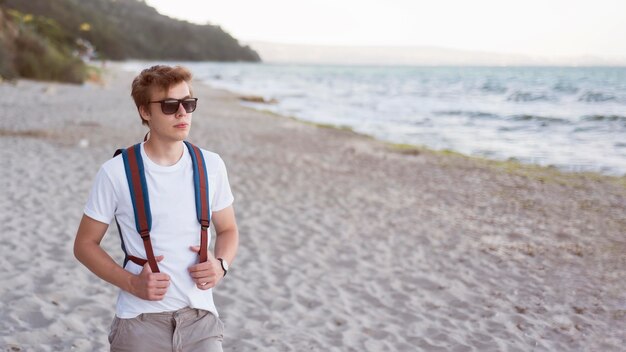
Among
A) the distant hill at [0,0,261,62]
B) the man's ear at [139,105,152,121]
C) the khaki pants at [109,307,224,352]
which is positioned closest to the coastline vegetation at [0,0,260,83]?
the distant hill at [0,0,261,62]

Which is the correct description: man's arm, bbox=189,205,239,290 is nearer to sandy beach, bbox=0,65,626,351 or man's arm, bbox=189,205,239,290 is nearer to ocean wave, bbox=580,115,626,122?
sandy beach, bbox=0,65,626,351

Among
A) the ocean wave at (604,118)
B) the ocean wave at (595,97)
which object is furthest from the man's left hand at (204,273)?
the ocean wave at (595,97)

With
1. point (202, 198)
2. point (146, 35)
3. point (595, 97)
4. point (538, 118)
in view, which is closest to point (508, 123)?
point (538, 118)

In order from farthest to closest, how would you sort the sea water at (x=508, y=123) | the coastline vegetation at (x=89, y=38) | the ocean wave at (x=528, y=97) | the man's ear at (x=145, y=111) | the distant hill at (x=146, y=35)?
1. the distant hill at (x=146, y=35)
2. the ocean wave at (x=528, y=97)
3. the coastline vegetation at (x=89, y=38)
4. the sea water at (x=508, y=123)
5. the man's ear at (x=145, y=111)

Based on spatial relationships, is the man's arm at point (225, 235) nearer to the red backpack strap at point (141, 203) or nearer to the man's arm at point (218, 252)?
the man's arm at point (218, 252)

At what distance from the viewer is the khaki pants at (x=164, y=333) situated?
2070mm

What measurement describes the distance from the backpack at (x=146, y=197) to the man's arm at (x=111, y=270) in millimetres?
53

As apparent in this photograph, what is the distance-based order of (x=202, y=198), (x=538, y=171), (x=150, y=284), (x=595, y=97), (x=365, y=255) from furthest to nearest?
(x=595, y=97) → (x=538, y=171) → (x=365, y=255) → (x=202, y=198) → (x=150, y=284)

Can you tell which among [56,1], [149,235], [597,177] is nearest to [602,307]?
[149,235]

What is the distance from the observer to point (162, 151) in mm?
2082

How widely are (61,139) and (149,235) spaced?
10488 millimetres

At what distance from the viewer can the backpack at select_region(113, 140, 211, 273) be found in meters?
2.01

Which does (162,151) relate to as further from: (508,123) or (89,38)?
(89,38)

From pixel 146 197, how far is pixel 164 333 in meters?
0.46
